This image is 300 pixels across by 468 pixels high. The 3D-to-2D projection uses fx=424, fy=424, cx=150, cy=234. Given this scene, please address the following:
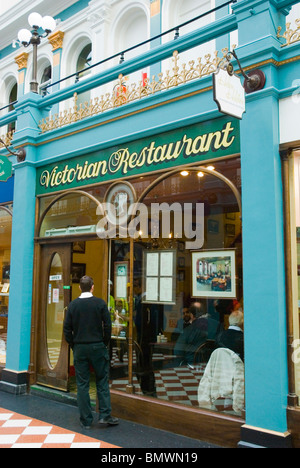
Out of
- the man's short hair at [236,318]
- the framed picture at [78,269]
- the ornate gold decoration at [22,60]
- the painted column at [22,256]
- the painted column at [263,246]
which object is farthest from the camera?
the ornate gold decoration at [22,60]

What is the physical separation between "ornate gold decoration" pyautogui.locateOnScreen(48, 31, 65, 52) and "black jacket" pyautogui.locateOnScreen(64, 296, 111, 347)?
257 inches

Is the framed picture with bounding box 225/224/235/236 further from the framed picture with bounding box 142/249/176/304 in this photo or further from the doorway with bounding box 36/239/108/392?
the doorway with bounding box 36/239/108/392

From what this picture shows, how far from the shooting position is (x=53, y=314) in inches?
282

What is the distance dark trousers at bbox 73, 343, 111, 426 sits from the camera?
5.11 meters

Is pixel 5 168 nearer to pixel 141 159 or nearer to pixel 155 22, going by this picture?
pixel 141 159

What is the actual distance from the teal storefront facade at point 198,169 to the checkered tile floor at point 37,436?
2.83ft

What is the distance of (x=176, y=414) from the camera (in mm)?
4938

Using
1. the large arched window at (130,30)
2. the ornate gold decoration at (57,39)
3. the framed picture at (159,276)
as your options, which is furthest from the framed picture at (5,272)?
the ornate gold decoration at (57,39)

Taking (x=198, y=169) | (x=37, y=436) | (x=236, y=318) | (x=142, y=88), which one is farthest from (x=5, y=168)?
(x=236, y=318)

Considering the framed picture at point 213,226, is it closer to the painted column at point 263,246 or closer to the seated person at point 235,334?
the painted column at point 263,246

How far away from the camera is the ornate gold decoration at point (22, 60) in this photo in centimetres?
1009

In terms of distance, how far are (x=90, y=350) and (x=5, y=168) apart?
13.9 feet

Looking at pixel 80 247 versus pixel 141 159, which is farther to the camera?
pixel 80 247

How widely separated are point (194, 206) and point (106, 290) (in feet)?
5.73
